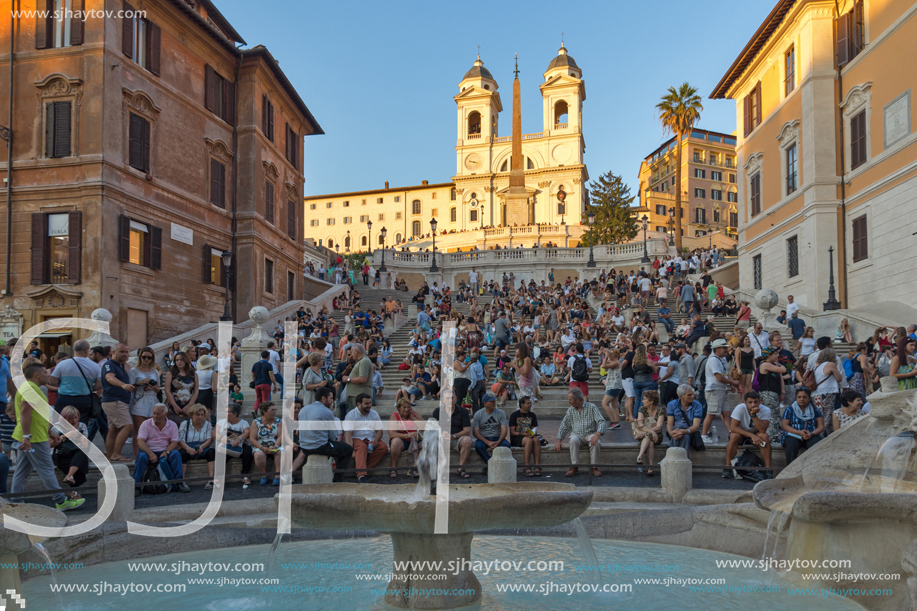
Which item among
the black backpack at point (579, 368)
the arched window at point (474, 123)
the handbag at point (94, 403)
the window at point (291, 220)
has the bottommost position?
the handbag at point (94, 403)

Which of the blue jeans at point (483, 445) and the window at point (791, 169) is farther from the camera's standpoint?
the window at point (791, 169)

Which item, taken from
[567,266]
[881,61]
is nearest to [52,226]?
[881,61]

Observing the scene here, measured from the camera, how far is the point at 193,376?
41.3ft

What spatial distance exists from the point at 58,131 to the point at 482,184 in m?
71.1

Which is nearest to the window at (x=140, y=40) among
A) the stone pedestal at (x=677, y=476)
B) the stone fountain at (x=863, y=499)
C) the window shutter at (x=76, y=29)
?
the window shutter at (x=76, y=29)

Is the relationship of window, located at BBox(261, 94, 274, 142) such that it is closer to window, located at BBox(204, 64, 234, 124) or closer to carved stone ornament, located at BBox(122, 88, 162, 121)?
window, located at BBox(204, 64, 234, 124)

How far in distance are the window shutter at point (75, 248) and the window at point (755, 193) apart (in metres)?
25.4

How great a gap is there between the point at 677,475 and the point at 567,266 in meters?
39.8

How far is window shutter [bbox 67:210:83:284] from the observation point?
21203 mm

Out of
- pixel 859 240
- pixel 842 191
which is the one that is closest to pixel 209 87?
pixel 842 191

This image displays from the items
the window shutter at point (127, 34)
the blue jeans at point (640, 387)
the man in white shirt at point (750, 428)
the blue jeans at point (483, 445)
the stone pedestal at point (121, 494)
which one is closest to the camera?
the stone pedestal at point (121, 494)

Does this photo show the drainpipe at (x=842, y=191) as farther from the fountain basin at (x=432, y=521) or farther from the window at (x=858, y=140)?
the fountain basin at (x=432, y=521)

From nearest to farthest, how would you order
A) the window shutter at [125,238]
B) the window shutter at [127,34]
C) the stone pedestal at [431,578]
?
1. the stone pedestal at [431,578]
2. the window shutter at [125,238]
3. the window shutter at [127,34]

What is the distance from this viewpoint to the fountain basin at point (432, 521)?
16.7 ft
